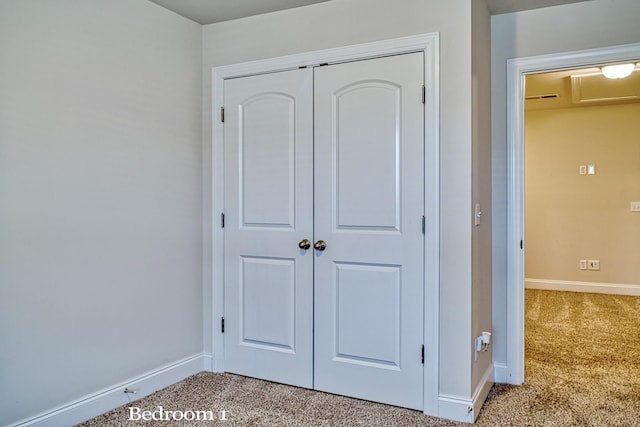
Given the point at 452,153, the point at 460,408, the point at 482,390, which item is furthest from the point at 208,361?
the point at 452,153

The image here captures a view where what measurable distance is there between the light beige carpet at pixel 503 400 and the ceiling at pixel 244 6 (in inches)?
91.3

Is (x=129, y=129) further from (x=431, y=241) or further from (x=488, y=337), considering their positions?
(x=488, y=337)

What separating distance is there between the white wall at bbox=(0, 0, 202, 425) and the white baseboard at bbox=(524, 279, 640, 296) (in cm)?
475

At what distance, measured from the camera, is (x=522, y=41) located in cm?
285

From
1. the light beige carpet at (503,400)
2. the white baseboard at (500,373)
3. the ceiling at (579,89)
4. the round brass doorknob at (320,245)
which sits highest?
the ceiling at (579,89)

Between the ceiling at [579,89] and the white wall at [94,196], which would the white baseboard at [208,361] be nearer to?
the white wall at [94,196]

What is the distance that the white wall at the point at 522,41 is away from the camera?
8.70ft

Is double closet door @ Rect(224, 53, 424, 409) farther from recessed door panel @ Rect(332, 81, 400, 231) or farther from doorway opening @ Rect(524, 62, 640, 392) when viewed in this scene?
doorway opening @ Rect(524, 62, 640, 392)

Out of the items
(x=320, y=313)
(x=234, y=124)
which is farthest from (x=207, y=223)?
(x=320, y=313)

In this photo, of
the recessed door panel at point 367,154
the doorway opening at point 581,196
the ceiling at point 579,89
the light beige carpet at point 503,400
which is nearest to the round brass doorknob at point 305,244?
the recessed door panel at point 367,154

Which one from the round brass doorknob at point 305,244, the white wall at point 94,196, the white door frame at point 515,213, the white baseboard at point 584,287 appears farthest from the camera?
the white baseboard at point 584,287

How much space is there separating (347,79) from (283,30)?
559mm

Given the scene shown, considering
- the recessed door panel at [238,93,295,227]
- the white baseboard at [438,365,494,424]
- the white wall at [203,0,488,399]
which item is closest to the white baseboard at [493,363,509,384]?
the white baseboard at [438,365,494,424]

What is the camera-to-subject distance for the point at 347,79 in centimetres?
266
